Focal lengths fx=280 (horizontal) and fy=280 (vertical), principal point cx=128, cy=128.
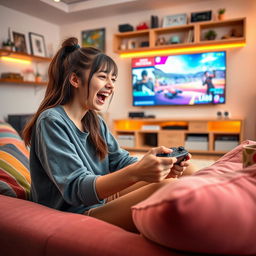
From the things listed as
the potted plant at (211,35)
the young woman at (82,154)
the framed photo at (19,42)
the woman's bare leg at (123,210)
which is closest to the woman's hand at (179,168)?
the young woman at (82,154)

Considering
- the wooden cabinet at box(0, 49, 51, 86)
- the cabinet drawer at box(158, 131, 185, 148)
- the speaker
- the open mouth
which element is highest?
the wooden cabinet at box(0, 49, 51, 86)

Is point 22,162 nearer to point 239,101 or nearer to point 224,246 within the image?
point 224,246

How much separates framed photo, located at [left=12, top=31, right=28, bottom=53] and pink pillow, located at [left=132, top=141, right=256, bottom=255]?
16.1 feet

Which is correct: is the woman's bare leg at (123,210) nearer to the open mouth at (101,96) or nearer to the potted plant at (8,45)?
the open mouth at (101,96)

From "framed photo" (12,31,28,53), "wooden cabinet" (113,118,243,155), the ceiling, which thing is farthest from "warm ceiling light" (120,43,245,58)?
"framed photo" (12,31,28,53)

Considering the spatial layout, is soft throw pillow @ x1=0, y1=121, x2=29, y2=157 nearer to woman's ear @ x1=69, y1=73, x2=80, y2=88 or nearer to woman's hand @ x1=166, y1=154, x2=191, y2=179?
woman's ear @ x1=69, y1=73, x2=80, y2=88

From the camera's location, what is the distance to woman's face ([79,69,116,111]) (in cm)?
108

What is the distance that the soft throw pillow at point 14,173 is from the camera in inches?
42.8

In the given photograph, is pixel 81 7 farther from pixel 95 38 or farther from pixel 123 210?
pixel 123 210

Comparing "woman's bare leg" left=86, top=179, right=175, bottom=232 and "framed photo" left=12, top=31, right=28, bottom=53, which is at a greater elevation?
"framed photo" left=12, top=31, right=28, bottom=53

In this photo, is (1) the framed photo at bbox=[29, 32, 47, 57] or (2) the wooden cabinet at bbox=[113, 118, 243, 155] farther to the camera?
(1) the framed photo at bbox=[29, 32, 47, 57]

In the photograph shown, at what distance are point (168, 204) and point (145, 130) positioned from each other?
4.36 m

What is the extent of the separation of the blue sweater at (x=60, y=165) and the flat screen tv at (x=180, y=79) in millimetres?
3789

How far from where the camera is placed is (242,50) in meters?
4.39
